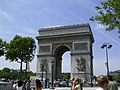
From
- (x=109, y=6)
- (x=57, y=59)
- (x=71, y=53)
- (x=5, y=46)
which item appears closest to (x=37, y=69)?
(x=57, y=59)

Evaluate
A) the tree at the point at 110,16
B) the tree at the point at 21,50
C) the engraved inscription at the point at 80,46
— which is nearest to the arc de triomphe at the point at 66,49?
the engraved inscription at the point at 80,46

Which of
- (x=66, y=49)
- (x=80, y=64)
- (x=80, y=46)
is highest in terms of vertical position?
(x=80, y=46)

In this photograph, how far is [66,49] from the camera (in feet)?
163

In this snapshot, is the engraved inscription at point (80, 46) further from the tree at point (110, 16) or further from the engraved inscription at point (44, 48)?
the tree at point (110, 16)

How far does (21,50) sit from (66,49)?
10.4 m

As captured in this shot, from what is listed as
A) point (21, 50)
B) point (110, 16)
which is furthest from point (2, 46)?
point (110, 16)

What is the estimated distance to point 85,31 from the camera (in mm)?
45344

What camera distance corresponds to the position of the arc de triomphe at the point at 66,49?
4369 centimetres

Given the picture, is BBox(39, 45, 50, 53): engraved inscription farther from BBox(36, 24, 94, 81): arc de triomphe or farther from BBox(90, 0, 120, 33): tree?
BBox(90, 0, 120, 33): tree

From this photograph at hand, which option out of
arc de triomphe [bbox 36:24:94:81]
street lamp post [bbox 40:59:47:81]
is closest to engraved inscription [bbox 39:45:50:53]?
arc de triomphe [bbox 36:24:94:81]

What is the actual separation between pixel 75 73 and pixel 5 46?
63.8 feet

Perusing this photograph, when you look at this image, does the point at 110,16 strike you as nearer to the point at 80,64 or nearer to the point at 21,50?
the point at 80,64

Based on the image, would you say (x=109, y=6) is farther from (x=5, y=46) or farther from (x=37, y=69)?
(x=5, y=46)

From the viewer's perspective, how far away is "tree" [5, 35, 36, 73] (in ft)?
168
